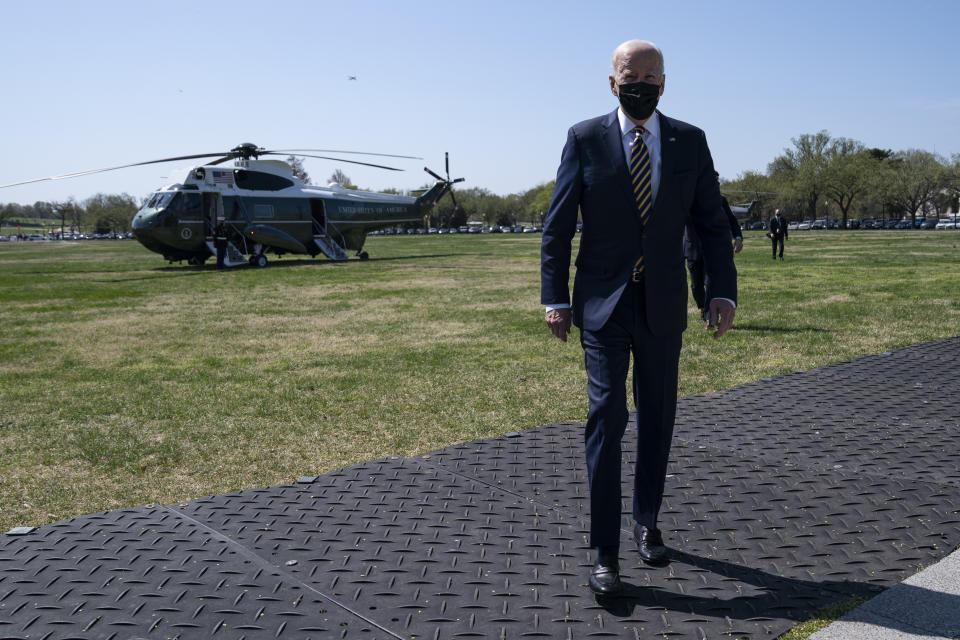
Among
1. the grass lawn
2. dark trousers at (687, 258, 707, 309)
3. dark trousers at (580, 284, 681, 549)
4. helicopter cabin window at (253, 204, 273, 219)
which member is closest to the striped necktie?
dark trousers at (580, 284, 681, 549)

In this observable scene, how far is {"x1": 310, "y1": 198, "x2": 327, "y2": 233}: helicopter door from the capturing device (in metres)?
28.5

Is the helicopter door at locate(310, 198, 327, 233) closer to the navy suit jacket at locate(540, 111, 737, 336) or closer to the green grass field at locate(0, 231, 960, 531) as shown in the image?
the green grass field at locate(0, 231, 960, 531)

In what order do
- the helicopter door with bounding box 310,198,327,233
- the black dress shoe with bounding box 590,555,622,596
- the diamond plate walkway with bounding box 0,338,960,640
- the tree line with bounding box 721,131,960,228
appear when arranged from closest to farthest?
the diamond plate walkway with bounding box 0,338,960,640 < the black dress shoe with bounding box 590,555,622,596 < the helicopter door with bounding box 310,198,327,233 < the tree line with bounding box 721,131,960,228

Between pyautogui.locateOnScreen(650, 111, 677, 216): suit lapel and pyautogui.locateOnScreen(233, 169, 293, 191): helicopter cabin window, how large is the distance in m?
24.7

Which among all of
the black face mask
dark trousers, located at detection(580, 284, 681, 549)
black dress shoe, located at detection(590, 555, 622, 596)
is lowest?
black dress shoe, located at detection(590, 555, 622, 596)

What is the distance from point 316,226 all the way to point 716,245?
26791 mm

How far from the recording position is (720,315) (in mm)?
3133

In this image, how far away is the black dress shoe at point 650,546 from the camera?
3.05 metres

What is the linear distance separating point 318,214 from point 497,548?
2672 centimetres

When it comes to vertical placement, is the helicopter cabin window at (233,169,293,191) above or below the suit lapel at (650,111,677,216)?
above

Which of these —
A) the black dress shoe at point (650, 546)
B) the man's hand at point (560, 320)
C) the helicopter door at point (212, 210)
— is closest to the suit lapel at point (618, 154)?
the man's hand at point (560, 320)

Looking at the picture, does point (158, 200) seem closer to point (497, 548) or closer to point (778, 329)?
point (778, 329)

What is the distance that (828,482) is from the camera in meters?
3.92

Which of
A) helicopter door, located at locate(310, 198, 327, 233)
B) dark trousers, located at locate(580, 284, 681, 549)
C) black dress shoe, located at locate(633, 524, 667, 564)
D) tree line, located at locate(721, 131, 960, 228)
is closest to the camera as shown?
dark trousers, located at locate(580, 284, 681, 549)
